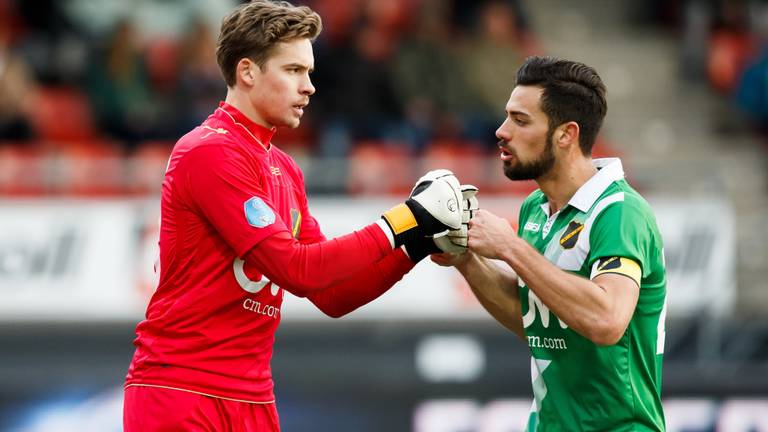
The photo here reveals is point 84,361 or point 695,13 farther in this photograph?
point 695,13

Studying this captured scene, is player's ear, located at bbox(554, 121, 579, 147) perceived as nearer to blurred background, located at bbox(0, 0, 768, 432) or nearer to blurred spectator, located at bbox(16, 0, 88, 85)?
blurred background, located at bbox(0, 0, 768, 432)

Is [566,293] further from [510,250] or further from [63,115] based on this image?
[63,115]

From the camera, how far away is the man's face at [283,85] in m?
4.78

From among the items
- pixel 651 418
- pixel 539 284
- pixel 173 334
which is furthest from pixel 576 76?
pixel 173 334

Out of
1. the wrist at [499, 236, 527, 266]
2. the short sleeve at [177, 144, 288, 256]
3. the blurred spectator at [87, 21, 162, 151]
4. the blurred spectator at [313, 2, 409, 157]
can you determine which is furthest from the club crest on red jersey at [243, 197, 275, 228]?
the blurred spectator at [87, 21, 162, 151]

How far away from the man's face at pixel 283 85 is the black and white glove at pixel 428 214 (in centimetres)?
56

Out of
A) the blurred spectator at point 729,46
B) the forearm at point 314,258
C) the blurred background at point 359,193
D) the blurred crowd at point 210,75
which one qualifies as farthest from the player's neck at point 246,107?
the blurred spectator at point 729,46

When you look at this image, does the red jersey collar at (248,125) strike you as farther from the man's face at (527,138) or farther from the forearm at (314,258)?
the man's face at (527,138)

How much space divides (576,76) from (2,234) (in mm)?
6480

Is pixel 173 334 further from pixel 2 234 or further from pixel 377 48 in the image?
pixel 377 48

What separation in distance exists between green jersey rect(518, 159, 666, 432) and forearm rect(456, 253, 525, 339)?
0.31 meters

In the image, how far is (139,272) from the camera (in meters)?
9.95

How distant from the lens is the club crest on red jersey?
4.56 meters

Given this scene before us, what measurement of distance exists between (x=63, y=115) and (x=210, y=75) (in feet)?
5.03
